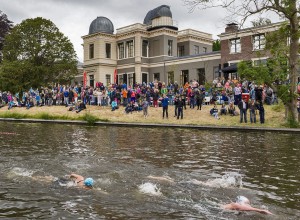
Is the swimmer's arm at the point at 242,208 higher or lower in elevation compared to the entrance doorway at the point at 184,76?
lower

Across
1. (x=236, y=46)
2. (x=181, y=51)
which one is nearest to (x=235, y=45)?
(x=236, y=46)

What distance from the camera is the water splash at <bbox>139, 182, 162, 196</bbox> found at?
8.71 m

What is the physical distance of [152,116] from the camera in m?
29.3

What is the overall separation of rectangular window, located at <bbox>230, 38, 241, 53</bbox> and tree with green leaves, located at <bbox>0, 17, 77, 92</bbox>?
75.7 feet

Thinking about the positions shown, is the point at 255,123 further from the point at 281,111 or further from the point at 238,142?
the point at 238,142

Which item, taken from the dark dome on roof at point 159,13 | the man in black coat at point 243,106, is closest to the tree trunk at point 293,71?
the man in black coat at point 243,106

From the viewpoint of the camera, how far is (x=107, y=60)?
200ft

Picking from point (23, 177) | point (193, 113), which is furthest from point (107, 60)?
point (23, 177)

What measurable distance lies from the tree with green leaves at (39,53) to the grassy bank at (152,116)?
691 inches

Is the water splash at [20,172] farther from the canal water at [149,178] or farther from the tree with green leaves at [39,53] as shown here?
the tree with green leaves at [39,53]

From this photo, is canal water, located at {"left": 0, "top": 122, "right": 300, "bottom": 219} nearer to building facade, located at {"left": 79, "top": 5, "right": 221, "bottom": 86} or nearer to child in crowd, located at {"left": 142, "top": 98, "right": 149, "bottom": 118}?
child in crowd, located at {"left": 142, "top": 98, "right": 149, "bottom": 118}

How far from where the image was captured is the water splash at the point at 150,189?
28.6 feet

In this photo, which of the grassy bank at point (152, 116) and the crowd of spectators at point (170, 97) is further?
the crowd of spectators at point (170, 97)

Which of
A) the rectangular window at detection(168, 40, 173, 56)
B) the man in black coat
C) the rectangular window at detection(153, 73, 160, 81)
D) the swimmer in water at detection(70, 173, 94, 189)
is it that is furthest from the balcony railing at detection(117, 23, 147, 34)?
the swimmer in water at detection(70, 173, 94, 189)
